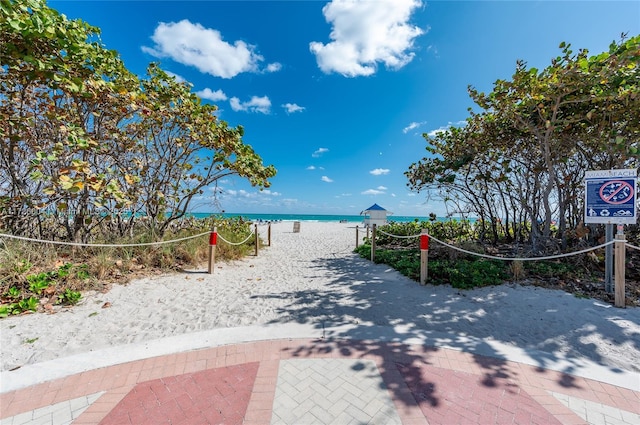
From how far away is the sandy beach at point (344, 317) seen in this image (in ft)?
10.7

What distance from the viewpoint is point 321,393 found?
2436 millimetres

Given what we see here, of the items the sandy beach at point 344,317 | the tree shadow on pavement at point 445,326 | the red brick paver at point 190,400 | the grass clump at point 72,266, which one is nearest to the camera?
the red brick paver at point 190,400

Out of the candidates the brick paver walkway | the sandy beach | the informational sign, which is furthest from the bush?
the brick paver walkway

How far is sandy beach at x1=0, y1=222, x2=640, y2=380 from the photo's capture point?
3.26m

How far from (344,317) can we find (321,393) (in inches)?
69.7

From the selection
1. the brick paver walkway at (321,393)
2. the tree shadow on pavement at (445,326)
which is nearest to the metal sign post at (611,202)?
the tree shadow on pavement at (445,326)

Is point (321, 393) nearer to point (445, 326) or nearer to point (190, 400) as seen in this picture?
point (190, 400)

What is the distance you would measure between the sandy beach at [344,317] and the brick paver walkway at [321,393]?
1.71 ft

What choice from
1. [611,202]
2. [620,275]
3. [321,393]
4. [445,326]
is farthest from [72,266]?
[611,202]

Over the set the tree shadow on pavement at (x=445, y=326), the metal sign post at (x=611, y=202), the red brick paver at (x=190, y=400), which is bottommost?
the red brick paver at (x=190, y=400)

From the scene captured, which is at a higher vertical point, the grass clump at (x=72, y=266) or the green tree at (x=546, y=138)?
the green tree at (x=546, y=138)

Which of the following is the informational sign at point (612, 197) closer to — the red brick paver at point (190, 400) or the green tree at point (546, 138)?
the green tree at point (546, 138)

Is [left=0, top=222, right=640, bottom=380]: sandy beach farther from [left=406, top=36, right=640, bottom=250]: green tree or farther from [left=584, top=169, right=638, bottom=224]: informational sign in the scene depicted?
[left=406, top=36, right=640, bottom=250]: green tree

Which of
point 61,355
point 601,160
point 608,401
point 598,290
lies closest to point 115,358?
point 61,355
